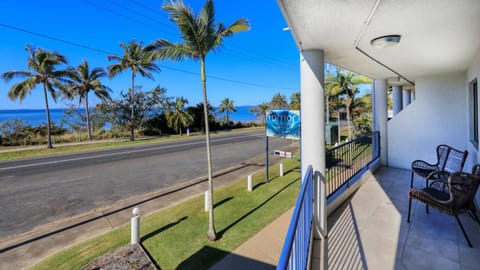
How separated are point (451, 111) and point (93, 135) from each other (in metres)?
23.5

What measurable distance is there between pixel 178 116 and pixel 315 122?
2059cm

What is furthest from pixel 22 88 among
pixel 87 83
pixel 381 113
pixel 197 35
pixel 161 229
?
pixel 381 113

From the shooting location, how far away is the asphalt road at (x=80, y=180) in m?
4.84

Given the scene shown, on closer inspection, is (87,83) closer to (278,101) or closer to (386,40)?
(386,40)

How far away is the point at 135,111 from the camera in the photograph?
69.1 ft

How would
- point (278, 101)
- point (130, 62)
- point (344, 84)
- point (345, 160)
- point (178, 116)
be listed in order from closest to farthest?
1. point (345, 160)
2. point (344, 84)
3. point (130, 62)
4. point (178, 116)
5. point (278, 101)

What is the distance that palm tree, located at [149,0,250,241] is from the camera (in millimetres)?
3191

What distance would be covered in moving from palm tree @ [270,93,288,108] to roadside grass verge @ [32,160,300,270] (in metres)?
27.7

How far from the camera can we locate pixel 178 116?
2202 centimetres

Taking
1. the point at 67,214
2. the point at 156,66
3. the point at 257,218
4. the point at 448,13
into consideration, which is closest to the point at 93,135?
the point at 156,66

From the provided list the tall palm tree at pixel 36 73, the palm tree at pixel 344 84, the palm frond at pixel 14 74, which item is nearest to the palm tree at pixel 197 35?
the palm tree at pixel 344 84

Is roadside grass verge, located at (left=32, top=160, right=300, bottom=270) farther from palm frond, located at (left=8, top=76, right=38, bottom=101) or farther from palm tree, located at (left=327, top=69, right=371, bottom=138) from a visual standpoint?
palm frond, located at (left=8, top=76, right=38, bottom=101)

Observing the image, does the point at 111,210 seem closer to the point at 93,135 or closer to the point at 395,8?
the point at 395,8

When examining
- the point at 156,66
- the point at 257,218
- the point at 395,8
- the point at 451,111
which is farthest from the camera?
the point at 156,66
